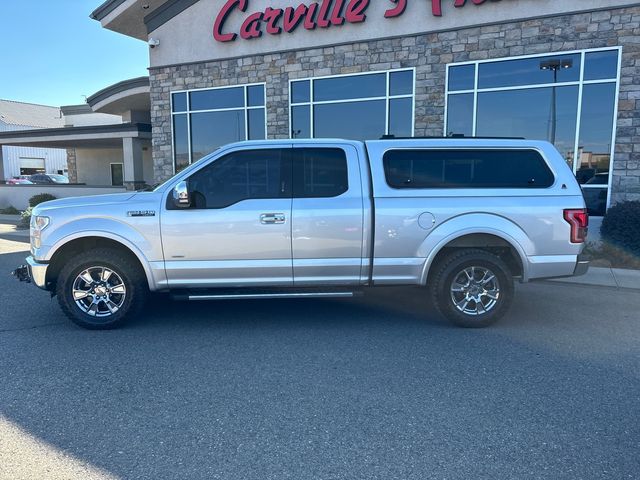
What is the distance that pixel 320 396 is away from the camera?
378 cm

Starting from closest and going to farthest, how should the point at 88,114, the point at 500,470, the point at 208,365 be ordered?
the point at 500,470
the point at 208,365
the point at 88,114

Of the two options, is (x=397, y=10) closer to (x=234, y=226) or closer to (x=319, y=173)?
(x=319, y=173)

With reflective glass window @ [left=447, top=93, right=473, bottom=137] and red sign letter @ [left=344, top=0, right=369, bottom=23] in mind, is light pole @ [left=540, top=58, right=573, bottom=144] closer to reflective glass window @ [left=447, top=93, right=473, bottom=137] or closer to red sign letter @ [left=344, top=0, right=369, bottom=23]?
reflective glass window @ [left=447, top=93, right=473, bottom=137]

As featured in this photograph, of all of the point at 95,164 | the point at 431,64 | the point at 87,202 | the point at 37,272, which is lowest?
the point at 37,272

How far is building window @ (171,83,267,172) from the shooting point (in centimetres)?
1398

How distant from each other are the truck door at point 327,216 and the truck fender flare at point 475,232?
798 mm

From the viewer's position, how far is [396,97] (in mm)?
12086

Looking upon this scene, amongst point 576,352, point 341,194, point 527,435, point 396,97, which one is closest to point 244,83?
point 396,97

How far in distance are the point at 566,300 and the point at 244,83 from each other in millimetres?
10583

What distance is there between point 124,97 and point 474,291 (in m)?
17.9

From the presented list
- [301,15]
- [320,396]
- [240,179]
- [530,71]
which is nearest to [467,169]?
[240,179]

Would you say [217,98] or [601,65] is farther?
[217,98]

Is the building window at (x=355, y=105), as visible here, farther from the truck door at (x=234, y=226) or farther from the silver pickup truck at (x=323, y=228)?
the truck door at (x=234, y=226)

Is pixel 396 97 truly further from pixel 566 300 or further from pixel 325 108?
pixel 566 300
